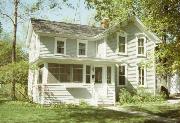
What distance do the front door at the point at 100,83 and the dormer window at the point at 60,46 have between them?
3.78m

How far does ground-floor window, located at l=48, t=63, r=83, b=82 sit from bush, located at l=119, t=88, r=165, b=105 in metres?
3.94

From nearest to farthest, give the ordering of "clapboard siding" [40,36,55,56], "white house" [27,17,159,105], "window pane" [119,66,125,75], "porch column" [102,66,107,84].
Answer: "white house" [27,17,159,105] < "porch column" [102,66,107,84] < "clapboard siding" [40,36,55,56] < "window pane" [119,66,125,75]

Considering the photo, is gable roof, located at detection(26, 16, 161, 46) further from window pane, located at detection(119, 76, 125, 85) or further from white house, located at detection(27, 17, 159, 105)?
window pane, located at detection(119, 76, 125, 85)

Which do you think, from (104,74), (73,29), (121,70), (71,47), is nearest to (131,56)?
(121,70)

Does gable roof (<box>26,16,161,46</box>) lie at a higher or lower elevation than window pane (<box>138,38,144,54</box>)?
higher

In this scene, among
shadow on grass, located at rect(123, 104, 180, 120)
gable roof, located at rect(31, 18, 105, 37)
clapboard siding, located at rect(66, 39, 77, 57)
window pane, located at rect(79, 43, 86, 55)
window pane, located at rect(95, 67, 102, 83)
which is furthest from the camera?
window pane, located at rect(79, 43, 86, 55)

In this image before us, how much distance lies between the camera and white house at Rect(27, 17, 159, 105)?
88.4ft

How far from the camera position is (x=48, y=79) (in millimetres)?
26844

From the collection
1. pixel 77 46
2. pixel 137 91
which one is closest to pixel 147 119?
pixel 137 91

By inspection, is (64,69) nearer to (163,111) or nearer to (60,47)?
(60,47)

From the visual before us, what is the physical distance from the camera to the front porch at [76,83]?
87.0 ft

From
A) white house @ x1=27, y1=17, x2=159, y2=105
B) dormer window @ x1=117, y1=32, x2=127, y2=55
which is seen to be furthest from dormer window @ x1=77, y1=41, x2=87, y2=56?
dormer window @ x1=117, y1=32, x2=127, y2=55

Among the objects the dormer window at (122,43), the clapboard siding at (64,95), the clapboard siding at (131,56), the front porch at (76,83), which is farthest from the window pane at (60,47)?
the dormer window at (122,43)

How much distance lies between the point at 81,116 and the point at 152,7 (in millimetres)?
7056
